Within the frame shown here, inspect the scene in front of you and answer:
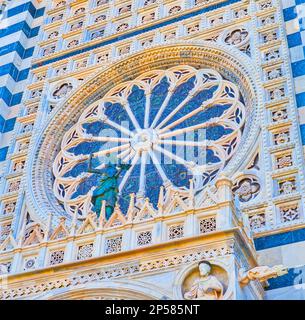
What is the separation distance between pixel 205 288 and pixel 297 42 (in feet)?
17.9

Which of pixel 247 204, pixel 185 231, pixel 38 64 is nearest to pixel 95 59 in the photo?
pixel 38 64

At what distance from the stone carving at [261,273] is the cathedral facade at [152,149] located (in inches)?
0.9

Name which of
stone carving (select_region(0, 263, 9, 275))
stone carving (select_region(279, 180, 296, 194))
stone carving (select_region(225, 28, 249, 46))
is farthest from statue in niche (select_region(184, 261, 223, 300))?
stone carving (select_region(225, 28, 249, 46))

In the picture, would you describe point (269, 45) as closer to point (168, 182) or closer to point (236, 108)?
point (236, 108)

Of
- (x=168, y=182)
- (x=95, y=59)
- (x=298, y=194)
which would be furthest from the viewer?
(x=95, y=59)

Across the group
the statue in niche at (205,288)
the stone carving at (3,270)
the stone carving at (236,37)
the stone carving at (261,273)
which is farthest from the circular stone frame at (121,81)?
the statue in niche at (205,288)

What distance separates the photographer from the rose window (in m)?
11.6

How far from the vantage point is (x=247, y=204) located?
10352 mm

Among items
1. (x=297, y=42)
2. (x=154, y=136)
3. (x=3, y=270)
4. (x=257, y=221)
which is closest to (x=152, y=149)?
(x=154, y=136)

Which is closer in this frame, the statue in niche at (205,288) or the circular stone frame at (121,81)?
the statue in niche at (205,288)

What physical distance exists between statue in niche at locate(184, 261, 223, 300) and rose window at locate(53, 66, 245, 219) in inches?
113

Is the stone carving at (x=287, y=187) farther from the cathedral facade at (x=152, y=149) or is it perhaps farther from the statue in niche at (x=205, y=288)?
the statue in niche at (x=205, y=288)

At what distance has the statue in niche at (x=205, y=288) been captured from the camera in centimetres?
803
